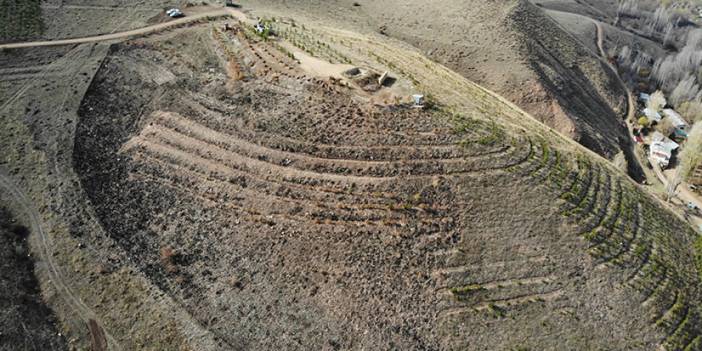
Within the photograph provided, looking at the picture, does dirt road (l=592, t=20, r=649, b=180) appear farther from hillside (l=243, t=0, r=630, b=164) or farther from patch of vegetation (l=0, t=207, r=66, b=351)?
patch of vegetation (l=0, t=207, r=66, b=351)

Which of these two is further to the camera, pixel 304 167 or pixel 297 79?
pixel 297 79

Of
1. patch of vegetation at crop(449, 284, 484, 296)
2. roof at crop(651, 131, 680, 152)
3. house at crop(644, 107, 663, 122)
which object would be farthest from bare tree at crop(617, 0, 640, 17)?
patch of vegetation at crop(449, 284, 484, 296)

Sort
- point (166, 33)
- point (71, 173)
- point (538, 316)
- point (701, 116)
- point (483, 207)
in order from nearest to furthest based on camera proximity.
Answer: point (538, 316)
point (483, 207)
point (71, 173)
point (166, 33)
point (701, 116)

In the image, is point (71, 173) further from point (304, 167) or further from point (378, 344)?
point (378, 344)

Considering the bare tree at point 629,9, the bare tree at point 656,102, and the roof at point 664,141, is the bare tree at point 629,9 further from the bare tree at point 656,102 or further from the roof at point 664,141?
the roof at point 664,141

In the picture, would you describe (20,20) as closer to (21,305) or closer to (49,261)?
(49,261)

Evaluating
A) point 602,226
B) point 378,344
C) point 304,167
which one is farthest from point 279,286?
point 602,226
